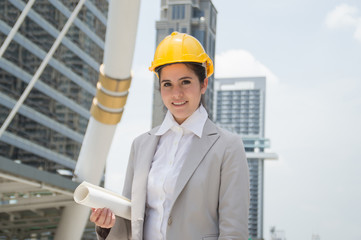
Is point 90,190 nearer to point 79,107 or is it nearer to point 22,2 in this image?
point 22,2

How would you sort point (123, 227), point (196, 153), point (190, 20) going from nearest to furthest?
point (196, 153) → point (123, 227) → point (190, 20)

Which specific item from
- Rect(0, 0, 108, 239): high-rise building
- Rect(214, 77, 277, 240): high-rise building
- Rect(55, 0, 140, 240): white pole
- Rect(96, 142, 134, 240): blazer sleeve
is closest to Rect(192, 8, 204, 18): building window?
Rect(0, 0, 108, 239): high-rise building

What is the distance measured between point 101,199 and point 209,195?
0.44 meters

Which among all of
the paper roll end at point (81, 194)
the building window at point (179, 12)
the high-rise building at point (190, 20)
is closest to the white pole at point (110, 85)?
the paper roll end at point (81, 194)

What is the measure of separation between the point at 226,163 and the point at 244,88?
133 metres

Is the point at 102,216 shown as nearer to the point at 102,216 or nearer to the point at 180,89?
the point at 102,216

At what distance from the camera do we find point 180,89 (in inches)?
93.8

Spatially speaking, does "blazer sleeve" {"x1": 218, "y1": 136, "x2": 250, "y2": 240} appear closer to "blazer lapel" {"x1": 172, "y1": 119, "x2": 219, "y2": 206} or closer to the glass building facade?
"blazer lapel" {"x1": 172, "y1": 119, "x2": 219, "y2": 206}

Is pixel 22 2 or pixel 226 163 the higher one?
pixel 22 2

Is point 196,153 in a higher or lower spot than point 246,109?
lower

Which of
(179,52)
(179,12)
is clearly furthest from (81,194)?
(179,12)

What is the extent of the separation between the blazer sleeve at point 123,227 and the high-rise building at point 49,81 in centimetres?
4236

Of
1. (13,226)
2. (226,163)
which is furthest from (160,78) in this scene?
(13,226)

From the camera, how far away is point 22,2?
46594 mm
